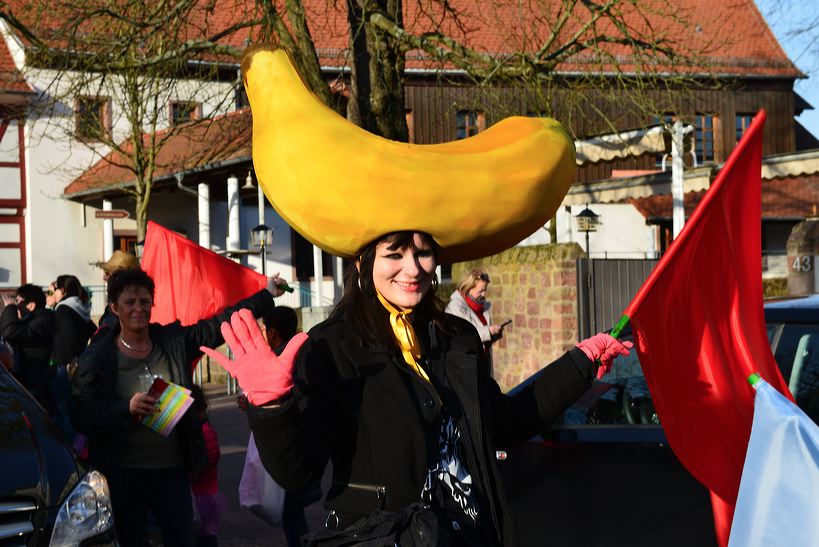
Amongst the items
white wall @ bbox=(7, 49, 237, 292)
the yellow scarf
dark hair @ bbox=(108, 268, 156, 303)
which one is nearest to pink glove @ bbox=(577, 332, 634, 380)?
the yellow scarf

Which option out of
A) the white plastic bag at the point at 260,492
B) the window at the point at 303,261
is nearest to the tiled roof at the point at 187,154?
the window at the point at 303,261

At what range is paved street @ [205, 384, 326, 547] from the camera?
674cm

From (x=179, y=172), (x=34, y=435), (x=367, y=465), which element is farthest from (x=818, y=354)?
(x=179, y=172)

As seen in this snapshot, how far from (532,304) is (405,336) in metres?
9.52

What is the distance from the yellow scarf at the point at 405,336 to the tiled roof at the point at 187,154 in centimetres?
1644

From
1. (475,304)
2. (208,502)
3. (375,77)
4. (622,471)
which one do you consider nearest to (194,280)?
(208,502)

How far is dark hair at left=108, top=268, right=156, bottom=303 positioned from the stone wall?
23.7 ft

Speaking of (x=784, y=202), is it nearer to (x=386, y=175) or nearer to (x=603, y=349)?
(x=603, y=349)

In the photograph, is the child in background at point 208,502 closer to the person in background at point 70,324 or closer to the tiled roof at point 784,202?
the person in background at point 70,324

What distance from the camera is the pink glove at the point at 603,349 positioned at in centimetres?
310

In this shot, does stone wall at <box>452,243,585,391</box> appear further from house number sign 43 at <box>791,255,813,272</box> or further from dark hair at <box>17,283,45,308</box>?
house number sign 43 at <box>791,255,813,272</box>

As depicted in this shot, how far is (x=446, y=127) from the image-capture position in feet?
97.0

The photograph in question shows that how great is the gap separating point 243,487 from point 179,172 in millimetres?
17492

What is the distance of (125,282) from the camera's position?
503 cm
